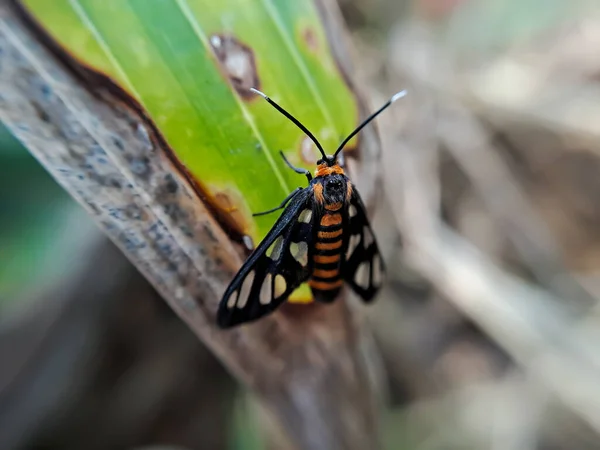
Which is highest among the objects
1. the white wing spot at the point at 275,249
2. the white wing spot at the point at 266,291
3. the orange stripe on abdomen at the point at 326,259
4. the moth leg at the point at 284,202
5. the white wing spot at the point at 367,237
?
the moth leg at the point at 284,202

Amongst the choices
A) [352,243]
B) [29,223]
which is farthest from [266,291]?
[29,223]

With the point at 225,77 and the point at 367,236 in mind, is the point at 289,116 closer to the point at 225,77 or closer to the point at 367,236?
the point at 225,77

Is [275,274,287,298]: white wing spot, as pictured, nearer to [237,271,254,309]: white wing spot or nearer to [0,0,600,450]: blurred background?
[237,271,254,309]: white wing spot

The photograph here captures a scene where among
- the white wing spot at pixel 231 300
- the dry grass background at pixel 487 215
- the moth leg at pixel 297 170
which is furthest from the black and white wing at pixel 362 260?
the dry grass background at pixel 487 215

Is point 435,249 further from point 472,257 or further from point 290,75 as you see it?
point 290,75

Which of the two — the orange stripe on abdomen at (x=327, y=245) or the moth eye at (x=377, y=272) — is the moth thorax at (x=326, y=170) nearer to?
the orange stripe on abdomen at (x=327, y=245)

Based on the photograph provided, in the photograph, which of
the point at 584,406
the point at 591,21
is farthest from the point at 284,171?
the point at 591,21
